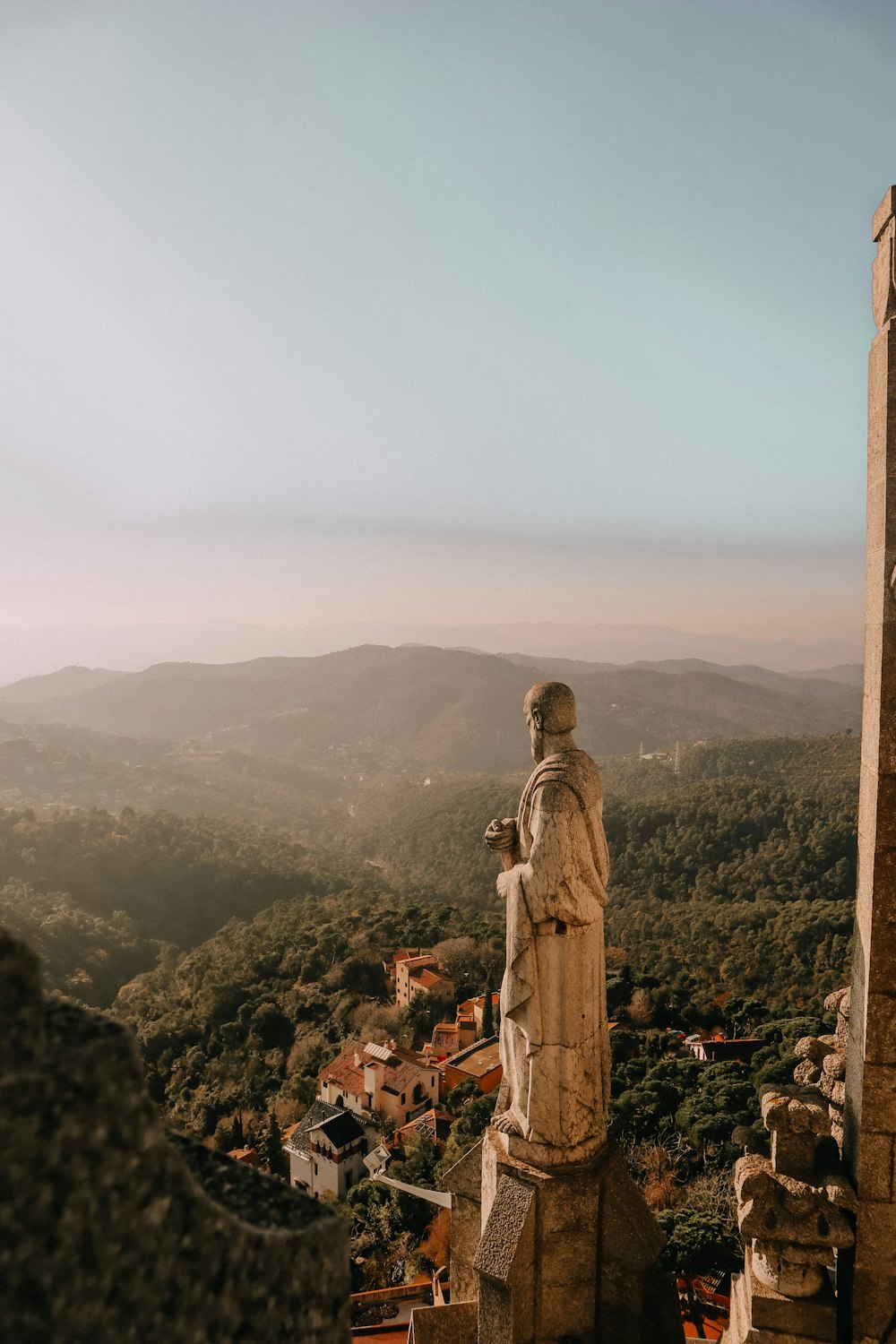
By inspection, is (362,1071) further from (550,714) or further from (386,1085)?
(550,714)

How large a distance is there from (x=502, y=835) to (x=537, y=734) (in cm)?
62

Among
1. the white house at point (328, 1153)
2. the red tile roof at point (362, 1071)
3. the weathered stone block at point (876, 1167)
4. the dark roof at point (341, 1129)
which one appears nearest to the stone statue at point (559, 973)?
the weathered stone block at point (876, 1167)

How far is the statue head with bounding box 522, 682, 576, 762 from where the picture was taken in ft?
14.5

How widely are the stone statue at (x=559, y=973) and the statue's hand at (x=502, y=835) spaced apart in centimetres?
17

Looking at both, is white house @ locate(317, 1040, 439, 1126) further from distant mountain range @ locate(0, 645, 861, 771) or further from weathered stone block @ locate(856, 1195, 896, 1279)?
distant mountain range @ locate(0, 645, 861, 771)

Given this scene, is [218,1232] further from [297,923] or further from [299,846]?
[299,846]

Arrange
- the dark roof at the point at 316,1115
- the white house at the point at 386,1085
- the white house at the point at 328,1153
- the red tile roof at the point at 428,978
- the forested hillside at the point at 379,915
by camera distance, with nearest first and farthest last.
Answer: the white house at the point at 328,1153, the dark roof at the point at 316,1115, the white house at the point at 386,1085, the forested hillside at the point at 379,915, the red tile roof at the point at 428,978

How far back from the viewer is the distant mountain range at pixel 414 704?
314ft

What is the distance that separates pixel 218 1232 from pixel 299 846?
66.2 metres

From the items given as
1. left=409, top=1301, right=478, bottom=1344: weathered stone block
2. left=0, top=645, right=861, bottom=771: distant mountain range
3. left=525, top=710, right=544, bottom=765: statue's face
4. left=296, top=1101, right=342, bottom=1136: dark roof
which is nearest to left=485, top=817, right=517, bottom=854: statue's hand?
left=525, top=710, right=544, bottom=765: statue's face

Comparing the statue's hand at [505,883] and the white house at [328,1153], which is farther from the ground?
the statue's hand at [505,883]

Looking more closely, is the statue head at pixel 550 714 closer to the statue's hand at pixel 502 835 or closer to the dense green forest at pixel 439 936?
the statue's hand at pixel 502 835

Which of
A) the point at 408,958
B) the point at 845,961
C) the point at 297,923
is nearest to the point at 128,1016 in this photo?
the point at 297,923

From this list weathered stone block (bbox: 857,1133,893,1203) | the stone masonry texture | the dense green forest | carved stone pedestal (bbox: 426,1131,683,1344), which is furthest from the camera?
the dense green forest
